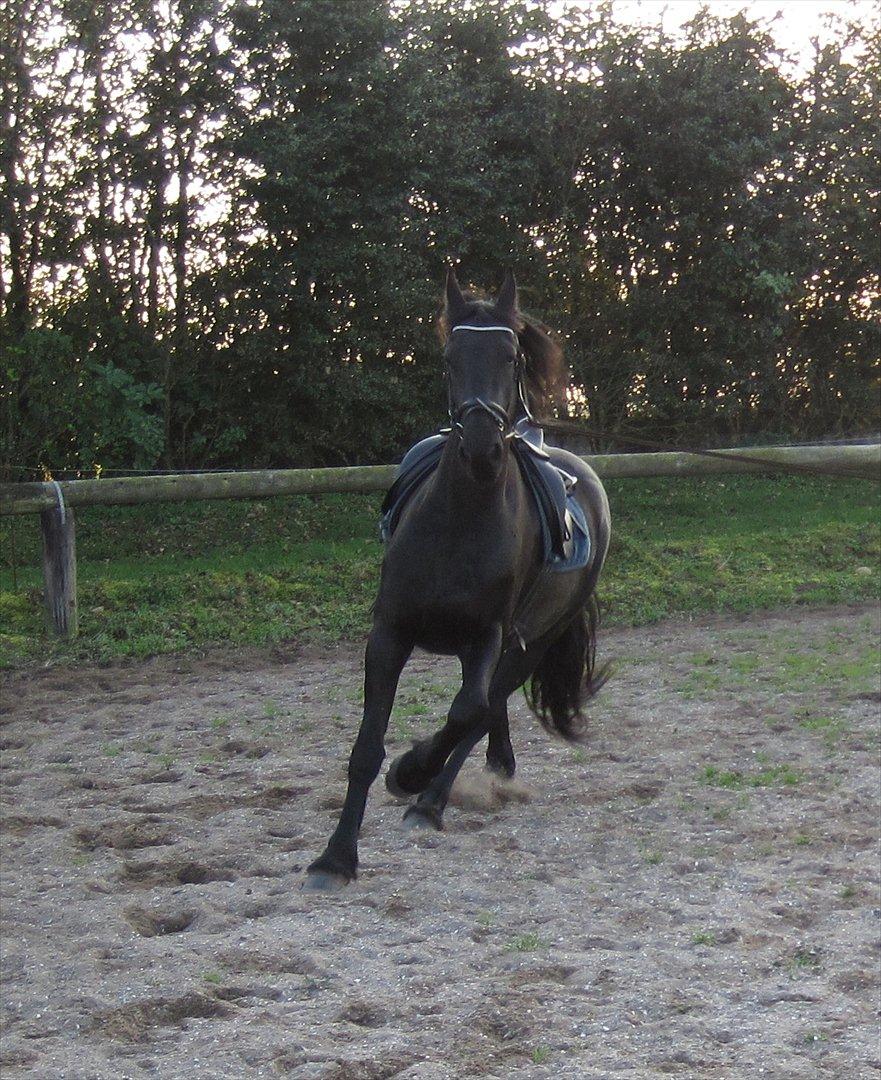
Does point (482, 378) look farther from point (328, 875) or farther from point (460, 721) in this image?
point (328, 875)

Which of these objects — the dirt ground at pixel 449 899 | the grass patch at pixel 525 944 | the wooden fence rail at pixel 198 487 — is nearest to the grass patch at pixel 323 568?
the wooden fence rail at pixel 198 487

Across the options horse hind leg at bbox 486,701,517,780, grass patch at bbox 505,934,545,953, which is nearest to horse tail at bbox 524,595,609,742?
horse hind leg at bbox 486,701,517,780

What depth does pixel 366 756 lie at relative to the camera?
13.9ft

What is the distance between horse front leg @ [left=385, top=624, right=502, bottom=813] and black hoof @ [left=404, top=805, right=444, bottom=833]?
252 millimetres

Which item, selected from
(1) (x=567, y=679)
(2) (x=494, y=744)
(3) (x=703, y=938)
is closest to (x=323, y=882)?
(3) (x=703, y=938)

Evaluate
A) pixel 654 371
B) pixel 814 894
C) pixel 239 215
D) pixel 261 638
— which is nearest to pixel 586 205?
pixel 654 371

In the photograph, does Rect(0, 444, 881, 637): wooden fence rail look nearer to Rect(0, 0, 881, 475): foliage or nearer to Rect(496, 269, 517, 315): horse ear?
Rect(0, 0, 881, 475): foliage

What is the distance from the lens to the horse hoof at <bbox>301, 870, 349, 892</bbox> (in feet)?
13.1

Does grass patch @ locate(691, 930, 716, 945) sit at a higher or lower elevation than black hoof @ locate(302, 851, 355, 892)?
lower

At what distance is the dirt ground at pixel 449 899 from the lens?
3559 millimetres

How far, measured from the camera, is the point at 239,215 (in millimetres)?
14164

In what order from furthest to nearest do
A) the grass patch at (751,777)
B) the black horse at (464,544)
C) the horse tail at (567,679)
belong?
the horse tail at (567,679) → the grass patch at (751,777) → the black horse at (464,544)

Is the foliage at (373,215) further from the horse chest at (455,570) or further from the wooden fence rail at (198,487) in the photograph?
the horse chest at (455,570)

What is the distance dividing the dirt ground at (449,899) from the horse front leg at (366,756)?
282 mm
